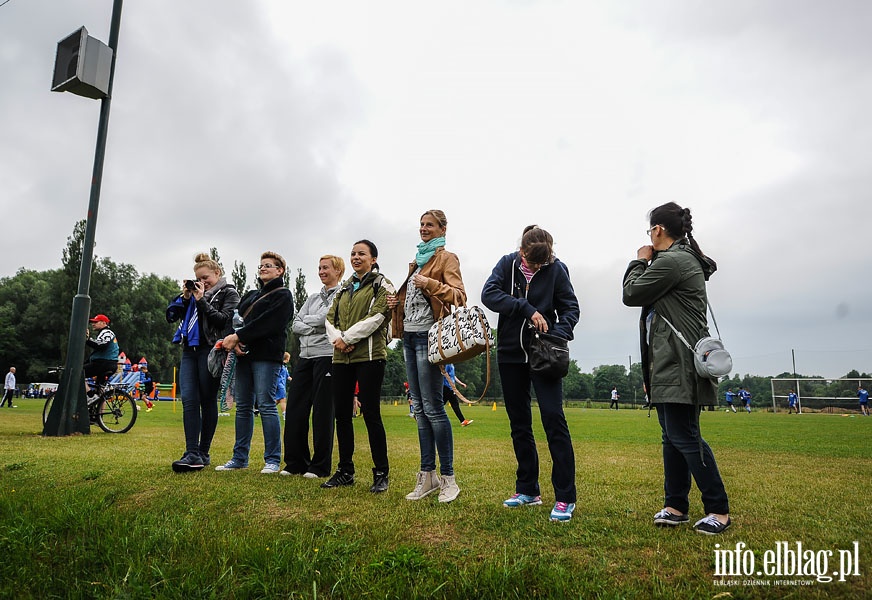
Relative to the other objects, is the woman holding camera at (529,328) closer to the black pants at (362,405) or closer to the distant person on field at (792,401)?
the black pants at (362,405)

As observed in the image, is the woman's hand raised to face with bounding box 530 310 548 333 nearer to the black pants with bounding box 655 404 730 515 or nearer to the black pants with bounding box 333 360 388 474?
the black pants with bounding box 655 404 730 515

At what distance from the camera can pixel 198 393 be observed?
5777mm

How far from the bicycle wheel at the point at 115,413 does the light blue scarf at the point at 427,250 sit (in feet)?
26.0

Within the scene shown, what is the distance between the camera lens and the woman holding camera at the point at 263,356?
5555mm

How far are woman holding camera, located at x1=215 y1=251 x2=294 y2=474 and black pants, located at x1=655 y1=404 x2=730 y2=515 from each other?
351 cm

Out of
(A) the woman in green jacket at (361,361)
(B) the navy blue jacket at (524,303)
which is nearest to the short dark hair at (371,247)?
(A) the woman in green jacket at (361,361)

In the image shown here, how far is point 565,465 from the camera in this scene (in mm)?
3850

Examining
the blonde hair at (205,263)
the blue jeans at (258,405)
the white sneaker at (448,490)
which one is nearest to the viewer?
the white sneaker at (448,490)

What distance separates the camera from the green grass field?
2.59 m

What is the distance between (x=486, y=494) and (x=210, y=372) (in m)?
2.91

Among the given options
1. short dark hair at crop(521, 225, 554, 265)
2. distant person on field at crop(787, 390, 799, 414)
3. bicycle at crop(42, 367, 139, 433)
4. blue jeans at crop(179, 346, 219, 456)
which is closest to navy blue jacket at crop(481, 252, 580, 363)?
short dark hair at crop(521, 225, 554, 265)

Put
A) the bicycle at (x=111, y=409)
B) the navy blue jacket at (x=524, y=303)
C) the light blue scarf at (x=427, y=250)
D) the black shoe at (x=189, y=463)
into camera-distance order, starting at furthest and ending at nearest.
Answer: the bicycle at (x=111, y=409)
the black shoe at (x=189, y=463)
the light blue scarf at (x=427, y=250)
the navy blue jacket at (x=524, y=303)

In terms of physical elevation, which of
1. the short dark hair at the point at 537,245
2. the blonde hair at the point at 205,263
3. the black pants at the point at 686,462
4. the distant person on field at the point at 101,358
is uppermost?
the blonde hair at the point at 205,263

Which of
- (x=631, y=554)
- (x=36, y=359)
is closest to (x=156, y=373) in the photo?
(x=36, y=359)
